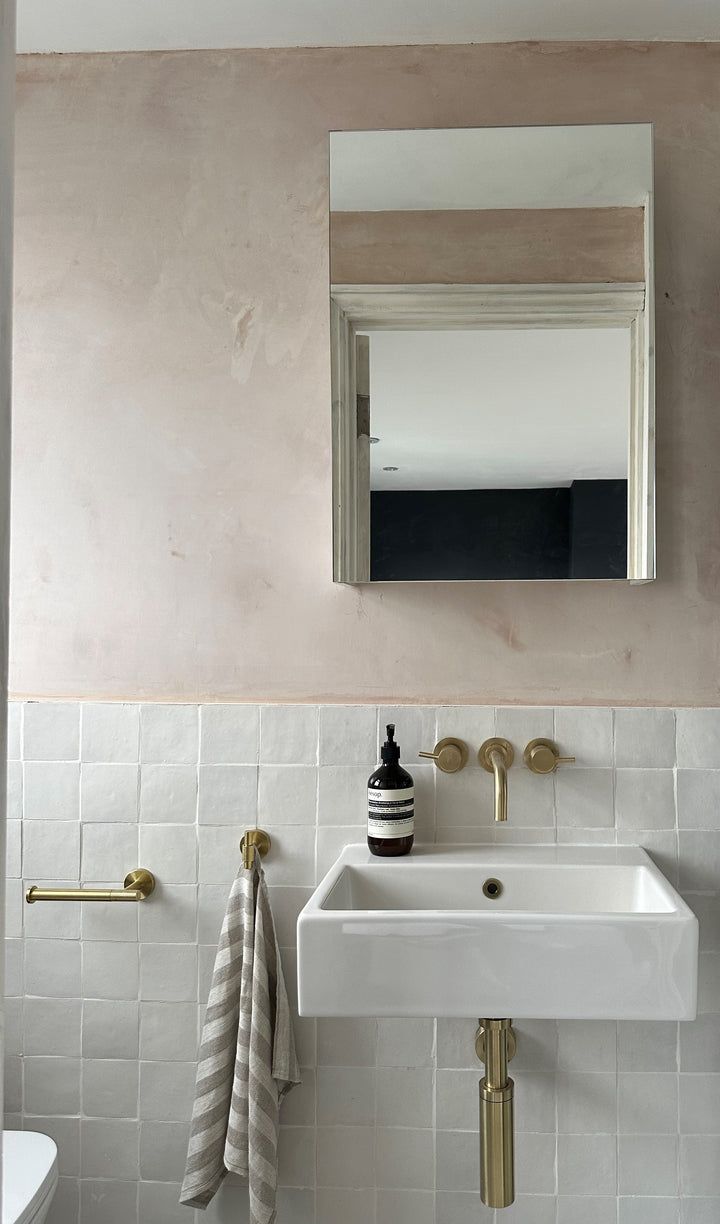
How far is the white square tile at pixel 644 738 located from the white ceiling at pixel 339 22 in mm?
1225

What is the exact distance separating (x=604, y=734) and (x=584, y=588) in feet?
0.87

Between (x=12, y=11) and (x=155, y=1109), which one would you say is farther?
(x=155, y=1109)

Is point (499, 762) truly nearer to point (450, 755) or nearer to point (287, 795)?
point (450, 755)

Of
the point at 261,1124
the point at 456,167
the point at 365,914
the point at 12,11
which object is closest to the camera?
the point at 12,11

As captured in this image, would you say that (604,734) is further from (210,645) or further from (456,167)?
(456,167)

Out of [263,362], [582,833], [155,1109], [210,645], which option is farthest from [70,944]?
[263,362]

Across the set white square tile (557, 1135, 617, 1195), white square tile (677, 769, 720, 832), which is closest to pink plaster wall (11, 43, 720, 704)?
white square tile (677, 769, 720, 832)

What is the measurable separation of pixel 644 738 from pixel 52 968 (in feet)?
3.80

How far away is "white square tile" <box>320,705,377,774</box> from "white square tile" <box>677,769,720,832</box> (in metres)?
0.55

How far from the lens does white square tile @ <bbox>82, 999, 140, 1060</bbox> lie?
5.65 ft

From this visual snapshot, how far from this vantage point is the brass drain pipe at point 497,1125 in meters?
1.53

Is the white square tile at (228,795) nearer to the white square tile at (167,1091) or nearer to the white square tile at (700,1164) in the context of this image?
the white square tile at (167,1091)

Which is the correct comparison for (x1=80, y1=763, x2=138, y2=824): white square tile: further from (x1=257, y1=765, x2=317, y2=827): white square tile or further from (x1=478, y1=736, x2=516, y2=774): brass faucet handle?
(x1=478, y1=736, x2=516, y2=774): brass faucet handle

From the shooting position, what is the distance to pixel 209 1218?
5.54 feet
